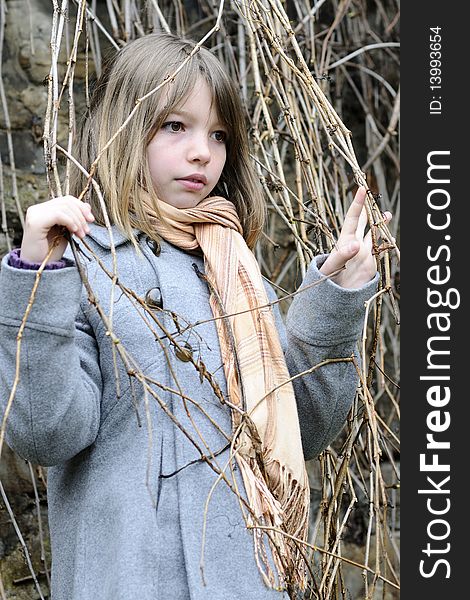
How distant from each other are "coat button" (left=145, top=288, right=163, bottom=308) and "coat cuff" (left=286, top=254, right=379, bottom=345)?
0.19m

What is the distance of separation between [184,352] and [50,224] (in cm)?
23

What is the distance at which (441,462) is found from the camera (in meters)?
1.57

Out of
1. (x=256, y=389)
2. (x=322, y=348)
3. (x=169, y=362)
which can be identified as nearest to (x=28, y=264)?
(x=169, y=362)

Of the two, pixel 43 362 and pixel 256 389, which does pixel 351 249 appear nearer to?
pixel 256 389

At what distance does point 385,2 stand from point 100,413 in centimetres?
154

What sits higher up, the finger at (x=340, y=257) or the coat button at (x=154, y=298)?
the finger at (x=340, y=257)

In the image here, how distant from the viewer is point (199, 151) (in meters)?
1.45

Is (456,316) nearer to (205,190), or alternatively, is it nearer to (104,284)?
(205,190)

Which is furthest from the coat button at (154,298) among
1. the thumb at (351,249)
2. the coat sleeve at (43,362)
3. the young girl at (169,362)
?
the thumb at (351,249)

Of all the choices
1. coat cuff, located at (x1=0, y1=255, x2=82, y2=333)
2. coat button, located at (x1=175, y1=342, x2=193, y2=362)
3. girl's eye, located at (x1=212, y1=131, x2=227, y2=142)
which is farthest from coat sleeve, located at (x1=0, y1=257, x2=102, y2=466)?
girl's eye, located at (x1=212, y1=131, x2=227, y2=142)

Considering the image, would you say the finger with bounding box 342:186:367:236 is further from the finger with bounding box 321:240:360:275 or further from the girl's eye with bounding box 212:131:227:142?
the girl's eye with bounding box 212:131:227:142

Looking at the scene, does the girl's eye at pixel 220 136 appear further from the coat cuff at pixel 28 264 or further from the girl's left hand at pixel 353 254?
the coat cuff at pixel 28 264

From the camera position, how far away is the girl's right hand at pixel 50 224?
1.16m

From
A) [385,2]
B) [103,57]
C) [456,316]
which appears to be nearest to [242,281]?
[456,316]
